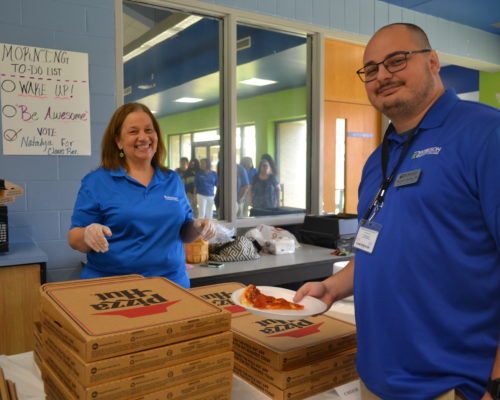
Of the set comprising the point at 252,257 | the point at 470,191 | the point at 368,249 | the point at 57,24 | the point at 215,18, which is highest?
the point at 215,18

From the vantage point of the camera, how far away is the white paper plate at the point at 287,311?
1.08m

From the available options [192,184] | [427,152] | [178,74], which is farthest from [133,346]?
[178,74]

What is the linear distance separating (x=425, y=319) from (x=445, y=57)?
16.4ft

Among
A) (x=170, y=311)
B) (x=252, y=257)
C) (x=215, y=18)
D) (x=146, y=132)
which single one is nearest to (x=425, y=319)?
(x=170, y=311)

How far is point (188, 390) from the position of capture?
95 cm

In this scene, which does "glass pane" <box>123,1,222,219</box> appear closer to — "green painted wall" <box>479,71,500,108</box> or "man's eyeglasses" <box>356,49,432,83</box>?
"man's eyeglasses" <box>356,49,432,83</box>

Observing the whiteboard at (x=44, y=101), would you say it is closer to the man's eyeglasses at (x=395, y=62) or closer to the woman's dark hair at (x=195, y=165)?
the woman's dark hair at (x=195, y=165)

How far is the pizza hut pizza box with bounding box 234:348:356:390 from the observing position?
1.07m

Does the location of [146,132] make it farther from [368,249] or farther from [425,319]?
[425,319]

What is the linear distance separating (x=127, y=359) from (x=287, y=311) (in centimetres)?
42

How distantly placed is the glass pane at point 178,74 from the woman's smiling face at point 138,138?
1.25 meters

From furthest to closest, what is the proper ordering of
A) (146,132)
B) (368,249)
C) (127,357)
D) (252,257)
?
1. (252,257)
2. (146,132)
3. (368,249)
4. (127,357)

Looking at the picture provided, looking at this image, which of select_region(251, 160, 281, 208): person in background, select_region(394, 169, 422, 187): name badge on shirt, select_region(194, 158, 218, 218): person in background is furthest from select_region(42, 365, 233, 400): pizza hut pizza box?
select_region(251, 160, 281, 208): person in background

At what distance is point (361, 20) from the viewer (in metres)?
4.43
